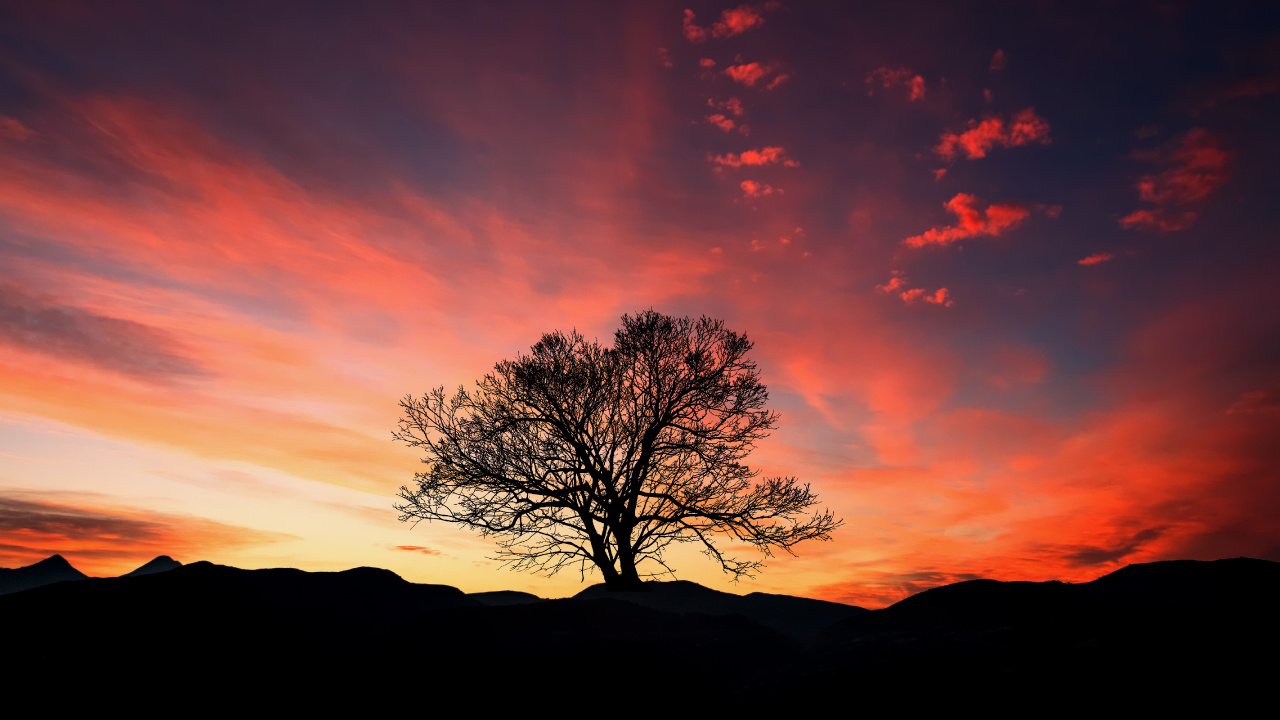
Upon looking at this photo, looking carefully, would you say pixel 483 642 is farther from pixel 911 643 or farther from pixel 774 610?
pixel 774 610

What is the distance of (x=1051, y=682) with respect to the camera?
8414mm

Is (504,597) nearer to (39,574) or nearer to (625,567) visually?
(625,567)

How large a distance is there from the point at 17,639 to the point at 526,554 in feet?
41.3

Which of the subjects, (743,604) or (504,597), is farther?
(504,597)

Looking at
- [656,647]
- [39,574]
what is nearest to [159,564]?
[39,574]

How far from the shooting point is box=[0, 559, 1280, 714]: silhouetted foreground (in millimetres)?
8711

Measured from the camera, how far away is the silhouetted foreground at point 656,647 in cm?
871

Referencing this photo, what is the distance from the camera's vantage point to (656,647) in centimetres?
1288

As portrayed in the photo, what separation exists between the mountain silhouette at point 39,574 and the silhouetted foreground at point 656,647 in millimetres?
23179

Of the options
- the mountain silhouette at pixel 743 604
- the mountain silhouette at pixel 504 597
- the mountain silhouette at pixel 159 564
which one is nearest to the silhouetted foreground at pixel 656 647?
the mountain silhouette at pixel 743 604

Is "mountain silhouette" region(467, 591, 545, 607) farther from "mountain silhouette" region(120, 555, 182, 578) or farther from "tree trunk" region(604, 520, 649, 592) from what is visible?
"mountain silhouette" region(120, 555, 182, 578)

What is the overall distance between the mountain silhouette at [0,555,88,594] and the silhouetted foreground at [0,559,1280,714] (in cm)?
2318

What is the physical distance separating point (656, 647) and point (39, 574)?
36.8 metres

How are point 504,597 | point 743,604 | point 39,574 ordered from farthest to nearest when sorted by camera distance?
point 39,574
point 504,597
point 743,604
